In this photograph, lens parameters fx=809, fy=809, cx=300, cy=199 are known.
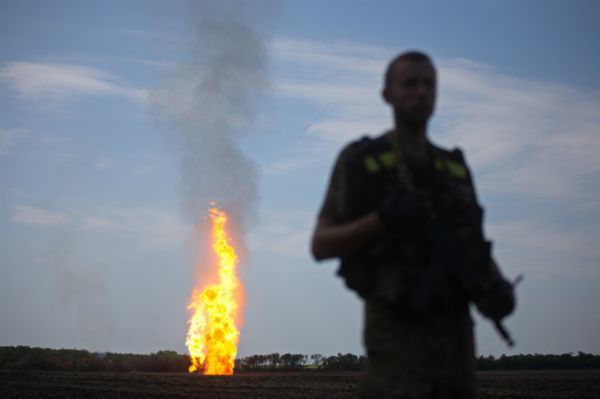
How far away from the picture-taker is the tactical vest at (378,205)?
3.19 metres

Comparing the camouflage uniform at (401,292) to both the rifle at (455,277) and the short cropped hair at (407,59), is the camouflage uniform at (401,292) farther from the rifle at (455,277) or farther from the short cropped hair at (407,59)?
the short cropped hair at (407,59)

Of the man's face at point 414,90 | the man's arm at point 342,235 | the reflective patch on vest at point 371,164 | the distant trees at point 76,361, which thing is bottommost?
the man's arm at point 342,235

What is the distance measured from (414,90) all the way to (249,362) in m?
47.4

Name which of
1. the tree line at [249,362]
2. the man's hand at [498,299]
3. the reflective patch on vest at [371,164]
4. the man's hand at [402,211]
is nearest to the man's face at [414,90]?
the reflective patch on vest at [371,164]

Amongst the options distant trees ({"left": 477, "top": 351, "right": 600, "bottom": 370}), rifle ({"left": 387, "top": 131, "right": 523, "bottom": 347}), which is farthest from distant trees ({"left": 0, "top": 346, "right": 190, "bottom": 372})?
rifle ({"left": 387, "top": 131, "right": 523, "bottom": 347})

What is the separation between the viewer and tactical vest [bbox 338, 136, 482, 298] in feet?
10.5

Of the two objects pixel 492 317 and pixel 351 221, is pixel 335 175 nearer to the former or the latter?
pixel 351 221

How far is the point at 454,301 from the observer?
3232mm

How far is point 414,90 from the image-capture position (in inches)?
132

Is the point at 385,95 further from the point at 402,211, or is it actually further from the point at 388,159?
the point at 402,211

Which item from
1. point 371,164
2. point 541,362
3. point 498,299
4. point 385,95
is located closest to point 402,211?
point 371,164

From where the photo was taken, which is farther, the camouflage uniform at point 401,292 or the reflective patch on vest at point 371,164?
the reflective patch on vest at point 371,164

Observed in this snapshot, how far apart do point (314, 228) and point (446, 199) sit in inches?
22.3

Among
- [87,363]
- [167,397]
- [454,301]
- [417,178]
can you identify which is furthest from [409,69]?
[87,363]
